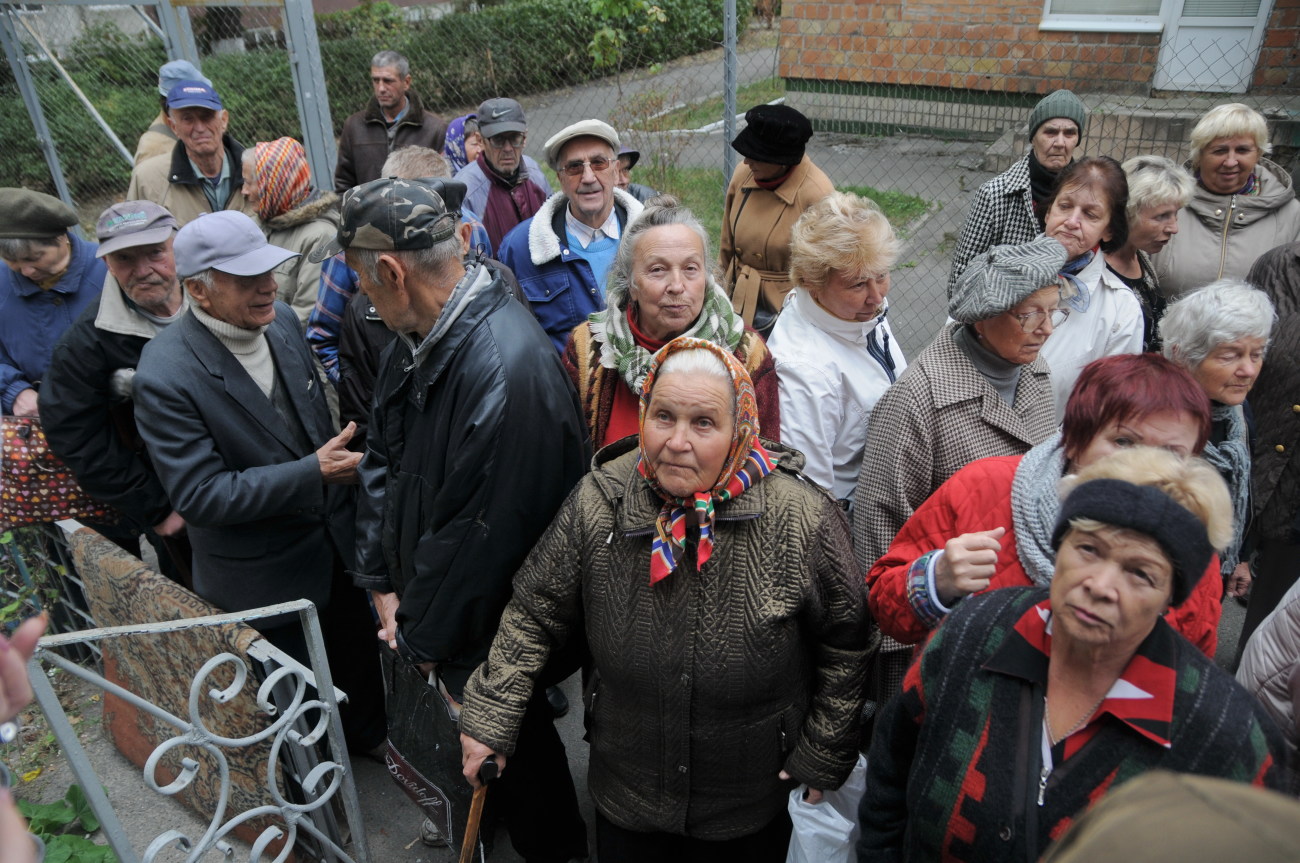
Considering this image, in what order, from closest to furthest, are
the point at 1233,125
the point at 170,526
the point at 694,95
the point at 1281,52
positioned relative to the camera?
the point at 170,526 → the point at 1233,125 → the point at 1281,52 → the point at 694,95

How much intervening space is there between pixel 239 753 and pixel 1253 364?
322cm

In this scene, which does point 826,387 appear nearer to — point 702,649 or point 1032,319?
point 1032,319

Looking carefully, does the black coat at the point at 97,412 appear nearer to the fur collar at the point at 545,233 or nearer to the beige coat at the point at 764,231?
the fur collar at the point at 545,233

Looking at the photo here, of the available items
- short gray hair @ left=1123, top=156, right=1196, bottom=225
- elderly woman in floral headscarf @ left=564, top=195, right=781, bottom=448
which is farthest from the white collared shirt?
short gray hair @ left=1123, top=156, right=1196, bottom=225

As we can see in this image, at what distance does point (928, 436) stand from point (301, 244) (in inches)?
112

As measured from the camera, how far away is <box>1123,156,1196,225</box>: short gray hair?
11.3 ft

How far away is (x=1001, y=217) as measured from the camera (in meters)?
4.00

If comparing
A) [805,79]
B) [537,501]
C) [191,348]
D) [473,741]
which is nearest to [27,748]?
[191,348]

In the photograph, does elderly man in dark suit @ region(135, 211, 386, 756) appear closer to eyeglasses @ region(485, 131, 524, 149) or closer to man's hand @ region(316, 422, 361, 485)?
man's hand @ region(316, 422, 361, 485)

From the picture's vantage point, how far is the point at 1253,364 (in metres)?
2.51

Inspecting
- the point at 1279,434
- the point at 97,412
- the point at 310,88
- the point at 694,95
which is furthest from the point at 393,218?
the point at 694,95

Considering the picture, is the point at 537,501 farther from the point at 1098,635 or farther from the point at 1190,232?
the point at 1190,232

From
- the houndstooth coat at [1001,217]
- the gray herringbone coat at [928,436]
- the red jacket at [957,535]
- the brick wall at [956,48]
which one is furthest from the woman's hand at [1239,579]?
the brick wall at [956,48]

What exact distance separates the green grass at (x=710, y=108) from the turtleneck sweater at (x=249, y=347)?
466 cm
